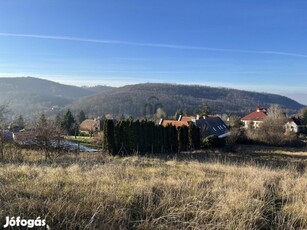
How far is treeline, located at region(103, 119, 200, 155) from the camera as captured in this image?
30.4m

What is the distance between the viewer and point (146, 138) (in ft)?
107

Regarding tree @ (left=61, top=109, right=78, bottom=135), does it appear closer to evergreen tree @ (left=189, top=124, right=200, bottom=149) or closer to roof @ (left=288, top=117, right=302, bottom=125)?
evergreen tree @ (left=189, top=124, right=200, bottom=149)

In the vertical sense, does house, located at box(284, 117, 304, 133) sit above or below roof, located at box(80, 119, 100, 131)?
above

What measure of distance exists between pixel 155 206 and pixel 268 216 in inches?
48.3

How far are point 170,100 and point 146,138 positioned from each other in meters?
70.3

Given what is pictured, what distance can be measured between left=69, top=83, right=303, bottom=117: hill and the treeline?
41.4 metres

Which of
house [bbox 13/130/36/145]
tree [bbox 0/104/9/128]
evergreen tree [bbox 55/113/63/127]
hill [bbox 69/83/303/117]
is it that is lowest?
house [bbox 13/130/36/145]

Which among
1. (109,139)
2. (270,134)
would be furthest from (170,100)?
(109,139)

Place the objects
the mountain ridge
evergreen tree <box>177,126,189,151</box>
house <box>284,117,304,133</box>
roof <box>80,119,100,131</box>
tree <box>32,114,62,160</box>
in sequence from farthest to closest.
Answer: the mountain ridge, roof <box>80,119,100,131</box>, house <box>284,117,304,133</box>, evergreen tree <box>177,126,189,151</box>, tree <box>32,114,62,160</box>

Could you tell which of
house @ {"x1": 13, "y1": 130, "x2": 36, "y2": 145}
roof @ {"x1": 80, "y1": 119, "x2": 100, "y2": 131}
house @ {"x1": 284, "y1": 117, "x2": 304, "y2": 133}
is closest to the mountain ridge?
roof @ {"x1": 80, "y1": 119, "x2": 100, "y2": 131}

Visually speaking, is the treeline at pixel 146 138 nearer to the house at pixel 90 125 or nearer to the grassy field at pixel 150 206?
the grassy field at pixel 150 206

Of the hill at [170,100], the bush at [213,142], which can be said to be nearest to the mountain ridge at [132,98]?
the hill at [170,100]

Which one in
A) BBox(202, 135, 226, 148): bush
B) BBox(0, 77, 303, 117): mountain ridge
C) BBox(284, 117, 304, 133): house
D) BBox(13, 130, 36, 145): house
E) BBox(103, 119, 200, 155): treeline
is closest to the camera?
BBox(13, 130, 36, 145): house

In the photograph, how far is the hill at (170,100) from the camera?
95.2 m
